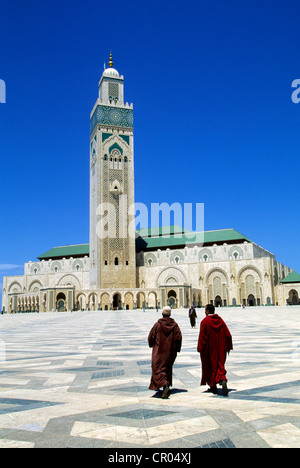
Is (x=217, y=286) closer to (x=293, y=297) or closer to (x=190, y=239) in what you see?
(x=190, y=239)

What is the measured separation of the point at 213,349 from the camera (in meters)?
4.70

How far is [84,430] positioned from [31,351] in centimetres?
560

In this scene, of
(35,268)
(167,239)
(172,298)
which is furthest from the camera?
(35,268)

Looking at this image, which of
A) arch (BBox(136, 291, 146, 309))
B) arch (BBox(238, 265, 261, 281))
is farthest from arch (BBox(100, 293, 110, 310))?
arch (BBox(238, 265, 261, 281))

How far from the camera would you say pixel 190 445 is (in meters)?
2.88

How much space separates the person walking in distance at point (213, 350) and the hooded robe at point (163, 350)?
0.30 meters

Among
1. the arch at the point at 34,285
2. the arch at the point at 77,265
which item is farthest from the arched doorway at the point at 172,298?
the arch at the point at 34,285

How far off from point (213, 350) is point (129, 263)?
50.5 m

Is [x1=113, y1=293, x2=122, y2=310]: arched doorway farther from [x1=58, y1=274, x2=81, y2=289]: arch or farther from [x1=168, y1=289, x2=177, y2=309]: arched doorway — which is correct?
[x1=58, y1=274, x2=81, y2=289]: arch

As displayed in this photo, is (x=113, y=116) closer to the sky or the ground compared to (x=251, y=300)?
closer to the sky

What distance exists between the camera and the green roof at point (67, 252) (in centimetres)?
6419

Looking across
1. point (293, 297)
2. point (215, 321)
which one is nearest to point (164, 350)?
point (215, 321)

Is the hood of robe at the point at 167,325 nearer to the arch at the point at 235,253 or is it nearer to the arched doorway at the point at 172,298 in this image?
the arched doorway at the point at 172,298
